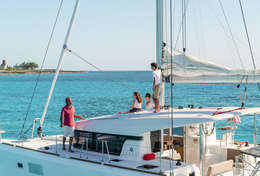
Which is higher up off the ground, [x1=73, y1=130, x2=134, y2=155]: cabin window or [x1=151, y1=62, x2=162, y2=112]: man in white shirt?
[x1=151, y1=62, x2=162, y2=112]: man in white shirt

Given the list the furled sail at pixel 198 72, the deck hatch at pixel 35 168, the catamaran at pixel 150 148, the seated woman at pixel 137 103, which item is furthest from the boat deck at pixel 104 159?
the furled sail at pixel 198 72

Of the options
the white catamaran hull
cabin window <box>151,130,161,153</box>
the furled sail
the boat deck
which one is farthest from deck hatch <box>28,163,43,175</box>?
the furled sail

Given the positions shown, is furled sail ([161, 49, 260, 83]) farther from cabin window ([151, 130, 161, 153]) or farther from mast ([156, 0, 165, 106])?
cabin window ([151, 130, 161, 153])

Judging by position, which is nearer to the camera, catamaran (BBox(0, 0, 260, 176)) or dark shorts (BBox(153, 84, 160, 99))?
catamaran (BBox(0, 0, 260, 176))

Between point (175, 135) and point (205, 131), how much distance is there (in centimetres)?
137

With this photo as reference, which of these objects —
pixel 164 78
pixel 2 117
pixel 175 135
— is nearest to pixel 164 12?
pixel 164 78

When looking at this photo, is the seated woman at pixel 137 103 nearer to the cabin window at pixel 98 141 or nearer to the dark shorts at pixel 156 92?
the dark shorts at pixel 156 92

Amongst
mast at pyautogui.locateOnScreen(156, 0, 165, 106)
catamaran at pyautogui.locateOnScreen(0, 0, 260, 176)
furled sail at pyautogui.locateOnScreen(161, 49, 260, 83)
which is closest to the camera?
catamaran at pyautogui.locateOnScreen(0, 0, 260, 176)

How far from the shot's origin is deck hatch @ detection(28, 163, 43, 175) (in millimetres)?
8508

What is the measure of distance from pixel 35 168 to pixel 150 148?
2.91m

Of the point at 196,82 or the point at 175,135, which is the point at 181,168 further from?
the point at 196,82

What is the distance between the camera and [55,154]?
28.0ft

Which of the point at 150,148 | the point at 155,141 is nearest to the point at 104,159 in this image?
the point at 150,148

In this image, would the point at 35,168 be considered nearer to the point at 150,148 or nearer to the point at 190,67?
the point at 150,148
